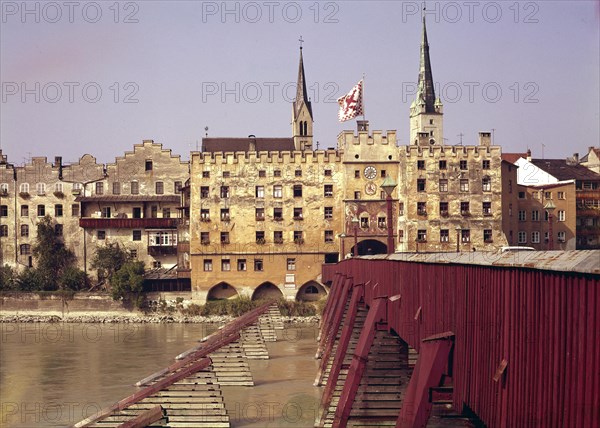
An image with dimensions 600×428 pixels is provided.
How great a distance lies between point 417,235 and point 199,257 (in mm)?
19678

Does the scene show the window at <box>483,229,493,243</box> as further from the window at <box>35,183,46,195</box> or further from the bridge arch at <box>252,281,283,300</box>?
the window at <box>35,183,46,195</box>

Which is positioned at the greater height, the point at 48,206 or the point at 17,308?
the point at 48,206

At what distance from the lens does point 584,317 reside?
10.5m

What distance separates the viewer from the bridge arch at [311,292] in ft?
298

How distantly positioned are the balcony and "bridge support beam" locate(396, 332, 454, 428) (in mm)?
79536

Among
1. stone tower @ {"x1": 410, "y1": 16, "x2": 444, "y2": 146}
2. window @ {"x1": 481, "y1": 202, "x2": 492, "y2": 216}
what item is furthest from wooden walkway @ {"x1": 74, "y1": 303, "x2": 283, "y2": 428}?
stone tower @ {"x1": 410, "y1": 16, "x2": 444, "y2": 146}

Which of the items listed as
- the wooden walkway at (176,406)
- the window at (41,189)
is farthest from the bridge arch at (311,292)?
the wooden walkway at (176,406)

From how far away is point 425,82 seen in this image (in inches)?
5162

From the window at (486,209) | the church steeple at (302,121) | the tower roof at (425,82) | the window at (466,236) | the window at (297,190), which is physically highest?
the tower roof at (425,82)

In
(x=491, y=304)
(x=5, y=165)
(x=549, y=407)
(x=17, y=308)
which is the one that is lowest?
(x=17, y=308)

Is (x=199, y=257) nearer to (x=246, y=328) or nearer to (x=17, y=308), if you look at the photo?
(x=17, y=308)

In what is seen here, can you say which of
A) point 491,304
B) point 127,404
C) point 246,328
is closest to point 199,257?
point 246,328

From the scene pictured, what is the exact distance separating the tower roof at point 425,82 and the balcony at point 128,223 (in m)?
46.4

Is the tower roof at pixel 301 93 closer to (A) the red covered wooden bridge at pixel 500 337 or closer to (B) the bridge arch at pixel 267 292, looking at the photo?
(B) the bridge arch at pixel 267 292
